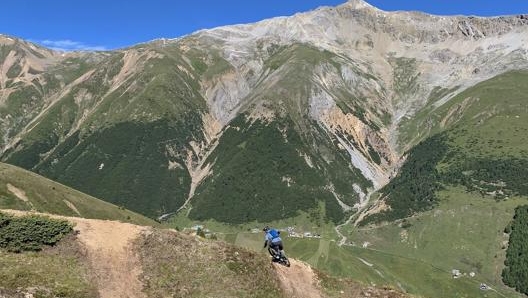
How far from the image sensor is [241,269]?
49156 millimetres

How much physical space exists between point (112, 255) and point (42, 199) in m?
66.9

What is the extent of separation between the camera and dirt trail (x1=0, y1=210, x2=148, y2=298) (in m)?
44.4

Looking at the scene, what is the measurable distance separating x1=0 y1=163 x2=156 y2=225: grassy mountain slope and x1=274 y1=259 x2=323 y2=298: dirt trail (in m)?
62.4

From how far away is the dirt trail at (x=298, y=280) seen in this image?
167ft

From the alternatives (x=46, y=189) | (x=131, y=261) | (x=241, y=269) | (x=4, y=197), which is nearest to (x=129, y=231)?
(x=131, y=261)

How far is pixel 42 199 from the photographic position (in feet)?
352

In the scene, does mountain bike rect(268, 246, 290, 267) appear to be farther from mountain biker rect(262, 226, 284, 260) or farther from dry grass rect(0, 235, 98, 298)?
dry grass rect(0, 235, 98, 298)

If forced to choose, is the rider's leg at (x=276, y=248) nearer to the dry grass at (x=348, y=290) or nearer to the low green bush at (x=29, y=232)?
the dry grass at (x=348, y=290)

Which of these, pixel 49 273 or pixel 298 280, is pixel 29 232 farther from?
pixel 298 280

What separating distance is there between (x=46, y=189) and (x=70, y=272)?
2995 inches

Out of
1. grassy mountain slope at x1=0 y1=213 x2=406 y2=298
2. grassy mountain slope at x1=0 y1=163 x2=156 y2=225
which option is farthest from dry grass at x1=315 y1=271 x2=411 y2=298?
grassy mountain slope at x1=0 y1=163 x2=156 y2=225

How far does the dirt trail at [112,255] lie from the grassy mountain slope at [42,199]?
178ft

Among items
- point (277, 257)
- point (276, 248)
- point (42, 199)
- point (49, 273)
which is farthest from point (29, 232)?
point (42, 199)

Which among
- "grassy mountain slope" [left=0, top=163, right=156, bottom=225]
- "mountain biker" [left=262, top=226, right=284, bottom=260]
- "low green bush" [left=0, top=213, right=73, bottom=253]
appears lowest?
"grassy mountain slope" [left=0, top=163, right=156, bottom=225]
